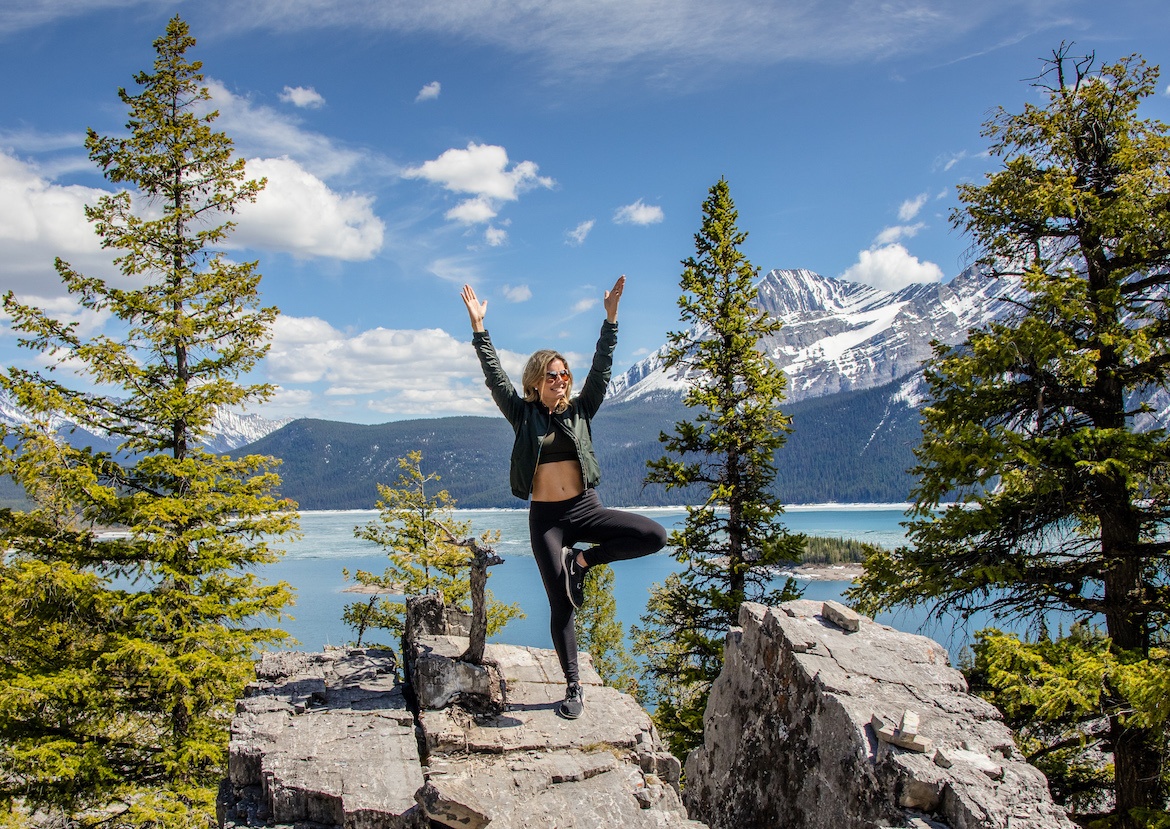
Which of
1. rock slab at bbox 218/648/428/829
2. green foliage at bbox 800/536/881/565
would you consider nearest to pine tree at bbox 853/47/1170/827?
rock slab at bbox 218/648/428/829

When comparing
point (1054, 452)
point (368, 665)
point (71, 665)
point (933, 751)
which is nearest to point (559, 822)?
point (933, 751)

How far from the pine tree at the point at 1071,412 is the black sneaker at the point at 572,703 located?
5433mm

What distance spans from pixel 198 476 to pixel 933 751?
11.6 meters

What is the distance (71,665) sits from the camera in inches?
464

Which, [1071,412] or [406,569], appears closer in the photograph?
[1071,412]

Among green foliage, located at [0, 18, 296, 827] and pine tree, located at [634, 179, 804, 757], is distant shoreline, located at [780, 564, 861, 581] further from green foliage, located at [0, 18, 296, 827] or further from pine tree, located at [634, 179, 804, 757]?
green foliage, located at [0, 18, 296, 827]

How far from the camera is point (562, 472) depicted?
19.7 ft

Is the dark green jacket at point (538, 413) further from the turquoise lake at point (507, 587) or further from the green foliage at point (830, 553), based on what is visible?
the green foliage at point (830, 553)

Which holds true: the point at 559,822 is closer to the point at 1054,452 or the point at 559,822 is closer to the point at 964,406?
the point at 1054,452

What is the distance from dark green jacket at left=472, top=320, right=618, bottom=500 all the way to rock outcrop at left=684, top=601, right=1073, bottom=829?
2.06 meters

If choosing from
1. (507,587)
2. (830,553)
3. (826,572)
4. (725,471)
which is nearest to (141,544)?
(725,471)

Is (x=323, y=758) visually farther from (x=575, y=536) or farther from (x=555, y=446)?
(x=555, y=446)

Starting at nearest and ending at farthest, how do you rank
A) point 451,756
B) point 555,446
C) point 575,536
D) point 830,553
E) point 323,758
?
point 451,756
point 555,446
point 575,536
point 323,758
point 830,553

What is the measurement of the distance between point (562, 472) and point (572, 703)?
6.56 feet
